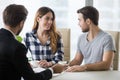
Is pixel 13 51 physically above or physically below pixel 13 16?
below

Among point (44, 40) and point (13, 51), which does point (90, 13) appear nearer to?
point (44, 40)

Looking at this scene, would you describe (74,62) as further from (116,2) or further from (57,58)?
(116,2)

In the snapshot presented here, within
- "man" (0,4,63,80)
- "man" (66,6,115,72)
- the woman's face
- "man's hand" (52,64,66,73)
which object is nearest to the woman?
the woman's face

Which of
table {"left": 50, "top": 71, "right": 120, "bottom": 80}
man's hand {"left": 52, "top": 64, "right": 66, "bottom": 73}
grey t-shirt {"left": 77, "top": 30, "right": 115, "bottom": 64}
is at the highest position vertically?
grey t-shirt {"left": 77, "top": 30, "right": 115, "bottom": 64}

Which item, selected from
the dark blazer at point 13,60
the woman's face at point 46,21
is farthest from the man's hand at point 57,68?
the woman's face at point 46,21

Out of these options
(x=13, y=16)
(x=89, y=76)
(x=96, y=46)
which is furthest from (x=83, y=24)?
(x=13, y=16)

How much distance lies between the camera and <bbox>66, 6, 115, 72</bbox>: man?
7.35ft

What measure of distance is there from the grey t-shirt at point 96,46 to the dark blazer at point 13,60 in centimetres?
100

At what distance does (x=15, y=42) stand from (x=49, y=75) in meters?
0.39

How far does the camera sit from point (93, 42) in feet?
7.75

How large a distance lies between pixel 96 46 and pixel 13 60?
1.09 metres

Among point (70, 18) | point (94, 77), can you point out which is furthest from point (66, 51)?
point (94, 77)

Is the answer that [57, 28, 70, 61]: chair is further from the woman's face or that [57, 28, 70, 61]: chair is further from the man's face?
the man's face

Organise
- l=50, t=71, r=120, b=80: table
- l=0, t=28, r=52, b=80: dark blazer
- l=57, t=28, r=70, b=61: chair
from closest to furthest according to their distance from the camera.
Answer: l=0, t=28, r=52, b=80: dark blazer
l=50, t=71, r=120, b=80: table
l=57, t=28, r=70, b=61: chair
